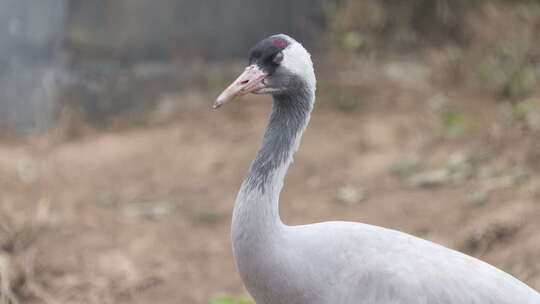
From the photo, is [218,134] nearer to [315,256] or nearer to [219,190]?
[219,190]

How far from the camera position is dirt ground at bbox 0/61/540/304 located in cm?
522

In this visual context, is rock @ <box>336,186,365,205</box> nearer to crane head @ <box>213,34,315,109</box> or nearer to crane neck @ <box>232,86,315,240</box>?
crane neck @ <box>232,86,315,240</box>

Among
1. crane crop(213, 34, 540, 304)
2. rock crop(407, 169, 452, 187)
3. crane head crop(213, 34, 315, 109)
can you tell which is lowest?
crane crop(213, 34, 540, 304)

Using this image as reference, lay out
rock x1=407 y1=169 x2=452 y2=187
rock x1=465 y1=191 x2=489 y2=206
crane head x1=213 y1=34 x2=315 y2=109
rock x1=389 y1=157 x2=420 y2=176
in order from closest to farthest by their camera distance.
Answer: crane head x1=213 y1=34 x2=315 y2=109
rock x1=465 y1=191 x2=489 y2=206
rock x1=407 y1=169 x2=452 y2=187
rock x1=389 y1=157 x2=420 y2=176

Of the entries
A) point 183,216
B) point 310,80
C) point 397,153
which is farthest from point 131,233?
point 310,80

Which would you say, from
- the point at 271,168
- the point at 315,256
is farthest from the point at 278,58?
the point at 315,256

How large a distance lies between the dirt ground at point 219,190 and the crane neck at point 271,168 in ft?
6.29

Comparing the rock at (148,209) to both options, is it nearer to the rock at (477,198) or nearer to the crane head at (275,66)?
the rock at (477,198)

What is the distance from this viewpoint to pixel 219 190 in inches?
264

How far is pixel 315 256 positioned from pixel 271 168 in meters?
0.40

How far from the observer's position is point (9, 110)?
7648mm

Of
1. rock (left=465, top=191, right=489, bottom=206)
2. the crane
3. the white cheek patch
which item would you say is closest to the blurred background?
rock (left=465, top=191, right=489, bottom=206)

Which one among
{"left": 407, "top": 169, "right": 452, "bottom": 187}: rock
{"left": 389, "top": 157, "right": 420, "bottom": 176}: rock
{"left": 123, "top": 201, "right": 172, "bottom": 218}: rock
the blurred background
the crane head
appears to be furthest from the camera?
{"left": 389, "top": 157, "right": 420, "bottom": 176}: rock

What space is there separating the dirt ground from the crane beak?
218cm
